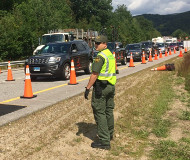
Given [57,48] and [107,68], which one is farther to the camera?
[57,48]

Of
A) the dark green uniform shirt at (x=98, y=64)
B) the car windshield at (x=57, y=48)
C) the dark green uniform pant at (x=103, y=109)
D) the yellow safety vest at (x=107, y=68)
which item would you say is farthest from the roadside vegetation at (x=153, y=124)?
the car windshield at (x=57, y=48)

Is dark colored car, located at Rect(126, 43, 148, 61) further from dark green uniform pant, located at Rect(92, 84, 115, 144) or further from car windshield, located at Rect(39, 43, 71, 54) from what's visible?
dark green uniform pant, located at Rect(92, 84, 115, 144)

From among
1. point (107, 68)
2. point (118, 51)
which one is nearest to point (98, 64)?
point (107, 68)

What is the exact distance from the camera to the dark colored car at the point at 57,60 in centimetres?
1286

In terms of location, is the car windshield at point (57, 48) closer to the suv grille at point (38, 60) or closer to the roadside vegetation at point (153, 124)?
the suv grille at point (38, 60)

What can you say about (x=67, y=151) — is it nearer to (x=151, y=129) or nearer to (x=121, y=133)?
(x=121, y=133)

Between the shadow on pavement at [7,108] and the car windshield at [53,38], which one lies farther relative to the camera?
the car windshield at [53,38]

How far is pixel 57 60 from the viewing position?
1297cm

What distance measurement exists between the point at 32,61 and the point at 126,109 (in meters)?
7.04

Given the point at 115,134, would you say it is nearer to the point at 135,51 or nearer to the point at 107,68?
the point at 107,68

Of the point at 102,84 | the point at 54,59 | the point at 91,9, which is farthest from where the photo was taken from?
the point at 91,9

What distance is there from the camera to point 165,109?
284 inches

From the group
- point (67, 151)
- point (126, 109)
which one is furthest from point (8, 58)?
point (67, 151)

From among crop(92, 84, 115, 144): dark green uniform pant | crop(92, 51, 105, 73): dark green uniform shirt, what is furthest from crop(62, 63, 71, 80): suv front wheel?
crop(92, 51, 105, 73): dark green uniform shirt
